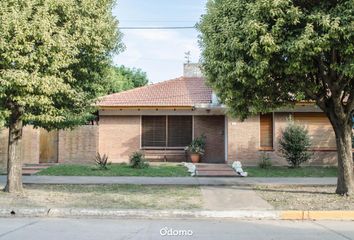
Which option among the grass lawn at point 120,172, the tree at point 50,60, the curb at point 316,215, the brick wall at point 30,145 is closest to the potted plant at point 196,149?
the grass lawn at point 120,172

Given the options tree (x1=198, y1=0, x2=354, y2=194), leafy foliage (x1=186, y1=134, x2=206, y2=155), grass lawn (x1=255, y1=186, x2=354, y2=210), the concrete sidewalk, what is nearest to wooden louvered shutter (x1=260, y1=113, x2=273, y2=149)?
leafy foliage (x1=186, y1=134, x2=206, y2=155)

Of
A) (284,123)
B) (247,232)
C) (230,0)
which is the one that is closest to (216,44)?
(230,0)

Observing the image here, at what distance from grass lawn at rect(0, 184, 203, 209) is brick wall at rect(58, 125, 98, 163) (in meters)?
8.41

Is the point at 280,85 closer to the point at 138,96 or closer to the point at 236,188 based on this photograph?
the point at 236,188

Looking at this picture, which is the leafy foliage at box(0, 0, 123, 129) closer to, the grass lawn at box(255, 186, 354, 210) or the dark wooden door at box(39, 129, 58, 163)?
the grass lawn at box(255, 186, 354, 210)

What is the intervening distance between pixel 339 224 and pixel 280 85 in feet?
13.6

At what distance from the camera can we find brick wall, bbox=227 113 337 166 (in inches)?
864

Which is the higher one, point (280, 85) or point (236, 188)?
point (280, 85)

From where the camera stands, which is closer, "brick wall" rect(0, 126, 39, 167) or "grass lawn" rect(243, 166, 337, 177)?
"grass lawn" rect(243, 166, 337, 177)

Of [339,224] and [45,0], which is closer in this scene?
[339,224]

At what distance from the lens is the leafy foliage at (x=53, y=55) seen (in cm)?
1083

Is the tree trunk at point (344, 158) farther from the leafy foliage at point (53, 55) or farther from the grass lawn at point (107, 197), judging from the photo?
the leafy foliage at point (53, 55)

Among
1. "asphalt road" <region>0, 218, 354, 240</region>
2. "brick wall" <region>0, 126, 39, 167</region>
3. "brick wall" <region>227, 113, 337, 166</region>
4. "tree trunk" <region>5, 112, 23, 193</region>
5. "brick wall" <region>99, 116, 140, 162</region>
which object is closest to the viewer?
"asphalt road" <region>0, 218, 354, 240</region>

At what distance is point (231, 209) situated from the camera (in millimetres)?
10461
